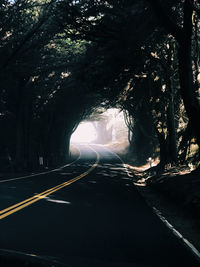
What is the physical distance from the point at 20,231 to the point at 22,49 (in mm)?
15596

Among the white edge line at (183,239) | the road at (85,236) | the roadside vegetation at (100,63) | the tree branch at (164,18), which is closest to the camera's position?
the road at (85,236)

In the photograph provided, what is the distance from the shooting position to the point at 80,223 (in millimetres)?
7410

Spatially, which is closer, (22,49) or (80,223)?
(80,223)

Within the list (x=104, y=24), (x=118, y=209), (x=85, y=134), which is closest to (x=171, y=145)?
(x=104, y=24)

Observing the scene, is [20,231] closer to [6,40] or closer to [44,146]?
[6,40]

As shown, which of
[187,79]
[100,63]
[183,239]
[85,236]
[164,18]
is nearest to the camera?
[85,236]

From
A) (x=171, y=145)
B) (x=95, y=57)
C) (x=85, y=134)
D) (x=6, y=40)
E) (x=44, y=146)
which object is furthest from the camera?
(x=85, y=134)

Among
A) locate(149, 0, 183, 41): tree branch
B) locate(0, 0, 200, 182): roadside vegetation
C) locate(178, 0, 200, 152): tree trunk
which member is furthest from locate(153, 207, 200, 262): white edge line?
locate(149, 0, 183, 41): tree branch

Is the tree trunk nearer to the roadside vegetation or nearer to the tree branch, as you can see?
the roadside vegetation

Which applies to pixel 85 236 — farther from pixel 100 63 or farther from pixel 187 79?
pixel 100 63

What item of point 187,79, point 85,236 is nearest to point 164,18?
point 187,79

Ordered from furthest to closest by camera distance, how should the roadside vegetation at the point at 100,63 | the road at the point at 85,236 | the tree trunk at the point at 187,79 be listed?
the roadside vegetation at the point at 100,63 < the tree trunk at the point at 187,79 < the road at the point at 85,236

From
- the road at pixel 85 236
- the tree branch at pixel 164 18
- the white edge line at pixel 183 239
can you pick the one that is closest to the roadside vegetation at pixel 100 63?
the tree branch at pixel 164 18

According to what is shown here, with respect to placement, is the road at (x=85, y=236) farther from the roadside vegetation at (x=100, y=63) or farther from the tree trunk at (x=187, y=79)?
the roadside vegetation at (x=100, y=63)
